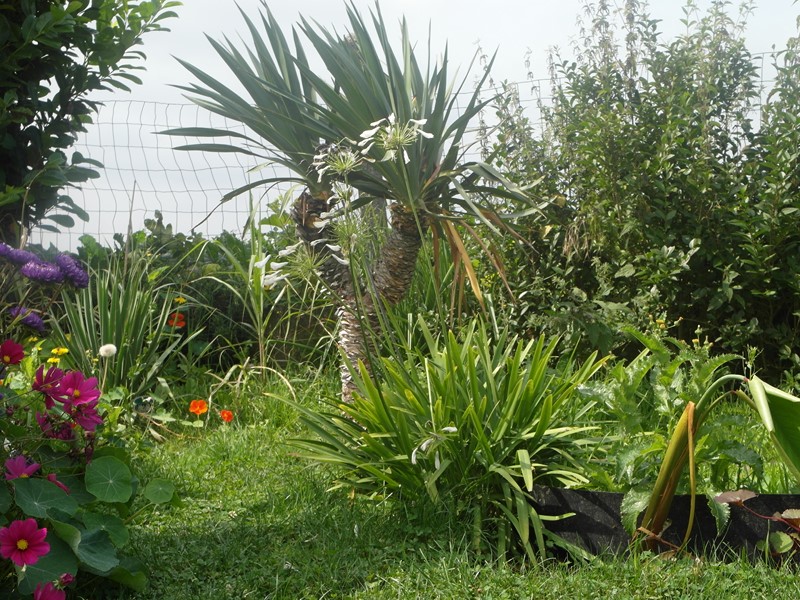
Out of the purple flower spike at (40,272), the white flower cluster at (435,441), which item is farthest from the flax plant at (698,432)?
the purple flower spike at (40,272)

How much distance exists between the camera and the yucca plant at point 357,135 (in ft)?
12.8

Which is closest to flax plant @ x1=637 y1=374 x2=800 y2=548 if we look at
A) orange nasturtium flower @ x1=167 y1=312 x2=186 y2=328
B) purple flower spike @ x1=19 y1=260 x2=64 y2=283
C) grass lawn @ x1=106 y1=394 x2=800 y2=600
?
grass lawn @ x1=106 y1=394 x2=800 y2=600

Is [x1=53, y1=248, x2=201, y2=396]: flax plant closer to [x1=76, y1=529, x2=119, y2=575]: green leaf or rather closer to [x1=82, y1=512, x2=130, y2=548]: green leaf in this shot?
[x1=82, y1=512, x2=130, y2=548]: green leaf

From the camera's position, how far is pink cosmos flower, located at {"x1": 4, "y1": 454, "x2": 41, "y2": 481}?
94.3 inches

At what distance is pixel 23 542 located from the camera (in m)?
2.22

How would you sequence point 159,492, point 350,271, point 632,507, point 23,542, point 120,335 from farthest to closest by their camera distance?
1. point 120,335
2. point 350,271
3. point 159,492
4. point 632,507
5. point 23,542

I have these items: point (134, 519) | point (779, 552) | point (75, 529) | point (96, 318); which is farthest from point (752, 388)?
point (96, 318)

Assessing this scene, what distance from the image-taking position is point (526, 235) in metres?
5.43

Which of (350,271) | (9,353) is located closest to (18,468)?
(9,353)

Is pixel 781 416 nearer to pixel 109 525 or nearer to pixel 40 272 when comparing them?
pixel 109 525

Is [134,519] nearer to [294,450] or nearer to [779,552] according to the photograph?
[294,450]

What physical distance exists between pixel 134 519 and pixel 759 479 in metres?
2.25

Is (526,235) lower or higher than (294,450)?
higher

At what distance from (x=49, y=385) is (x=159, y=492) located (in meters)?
0.54
